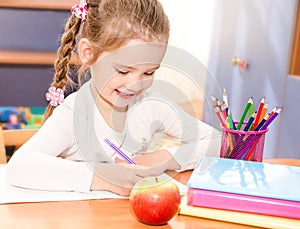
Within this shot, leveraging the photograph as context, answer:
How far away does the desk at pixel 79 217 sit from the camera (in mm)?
692

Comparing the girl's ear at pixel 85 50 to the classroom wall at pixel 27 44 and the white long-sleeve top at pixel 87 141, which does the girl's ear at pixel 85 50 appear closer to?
the white long-sleeve top at pixel 87 141

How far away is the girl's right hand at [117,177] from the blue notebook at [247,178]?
0.11m

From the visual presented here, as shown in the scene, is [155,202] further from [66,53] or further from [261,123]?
[66,53]

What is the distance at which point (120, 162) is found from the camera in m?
0.92

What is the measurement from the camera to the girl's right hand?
826 mm

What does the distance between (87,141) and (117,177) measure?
0.61 feet

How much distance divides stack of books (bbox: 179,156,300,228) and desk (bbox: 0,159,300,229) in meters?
0.02

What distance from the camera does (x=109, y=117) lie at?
1044mm

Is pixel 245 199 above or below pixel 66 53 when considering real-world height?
below

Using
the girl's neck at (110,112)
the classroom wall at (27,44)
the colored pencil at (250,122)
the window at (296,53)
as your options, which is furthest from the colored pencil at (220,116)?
the classroom wall at (27,44)

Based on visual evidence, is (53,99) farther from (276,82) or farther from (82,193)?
(276,82)

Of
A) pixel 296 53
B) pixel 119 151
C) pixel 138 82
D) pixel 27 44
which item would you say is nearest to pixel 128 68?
pixel 138 82

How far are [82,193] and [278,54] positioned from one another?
1.66 meters

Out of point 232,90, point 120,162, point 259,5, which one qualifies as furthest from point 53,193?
point 232,90
